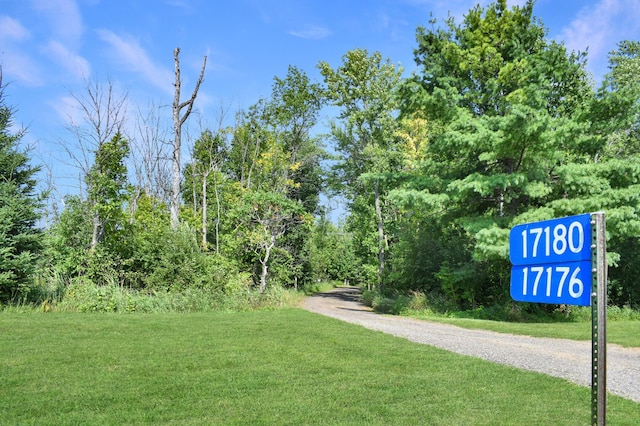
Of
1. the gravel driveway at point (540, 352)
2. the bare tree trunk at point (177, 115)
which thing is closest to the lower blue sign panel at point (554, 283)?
the gravel driveway at point (540, 352)

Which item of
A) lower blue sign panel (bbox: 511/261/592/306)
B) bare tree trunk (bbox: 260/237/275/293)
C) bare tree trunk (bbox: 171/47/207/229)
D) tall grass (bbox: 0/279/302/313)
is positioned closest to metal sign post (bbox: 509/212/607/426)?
lower blue sign panel (bbox: 511/261/592/306)

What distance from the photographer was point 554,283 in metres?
2.61

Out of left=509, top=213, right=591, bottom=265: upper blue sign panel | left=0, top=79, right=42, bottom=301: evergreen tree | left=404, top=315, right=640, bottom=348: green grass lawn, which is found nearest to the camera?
left=509, top=213, right=591, bottom=265: upper blue sign panel

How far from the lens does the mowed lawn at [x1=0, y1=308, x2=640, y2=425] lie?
14.5 ft

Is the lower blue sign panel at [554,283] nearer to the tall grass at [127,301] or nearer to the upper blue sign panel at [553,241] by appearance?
the upper blue sign panel at [553,241]

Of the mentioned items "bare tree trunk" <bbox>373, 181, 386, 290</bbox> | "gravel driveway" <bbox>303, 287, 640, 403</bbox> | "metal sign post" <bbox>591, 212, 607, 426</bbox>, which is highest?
"bare tree trunk" <bbox>373, 181, 386, 290</bbox>

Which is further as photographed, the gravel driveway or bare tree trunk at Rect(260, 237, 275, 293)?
bare tree trunk at Rect(260, 237, 275, 293)

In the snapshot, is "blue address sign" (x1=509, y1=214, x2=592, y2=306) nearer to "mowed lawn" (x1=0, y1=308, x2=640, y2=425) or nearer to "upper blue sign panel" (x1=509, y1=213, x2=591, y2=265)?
"upper blue sign panel" (x1=509, y1=213, x2=591, y2=265)

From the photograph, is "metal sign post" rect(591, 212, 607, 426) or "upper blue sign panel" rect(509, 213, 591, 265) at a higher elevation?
"upper blue sign panel" rect(509, 213, 591, 265)

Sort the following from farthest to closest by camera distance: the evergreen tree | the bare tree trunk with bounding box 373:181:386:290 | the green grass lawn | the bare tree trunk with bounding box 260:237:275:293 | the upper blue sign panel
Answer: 1. the bare tree trunk with bounding box 373:181:386:290
2. the bare tree trunk with bounding box 260:237:275:293
3. the evergreen tree
4. the green grass lawn
5. the upper blue sign panel

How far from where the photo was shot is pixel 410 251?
20.3 m

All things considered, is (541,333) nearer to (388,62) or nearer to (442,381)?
(442,381)

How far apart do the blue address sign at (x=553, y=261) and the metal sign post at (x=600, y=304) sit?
30 millimetres

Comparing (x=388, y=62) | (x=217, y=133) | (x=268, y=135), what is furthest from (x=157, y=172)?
(x=388, y=62)
